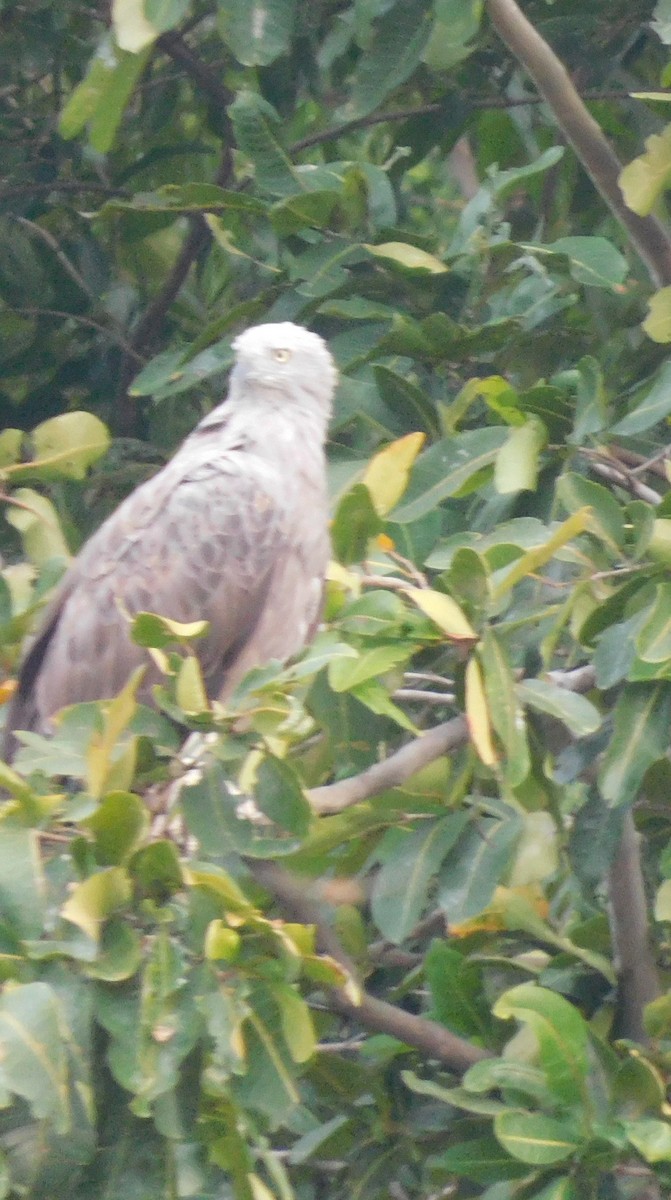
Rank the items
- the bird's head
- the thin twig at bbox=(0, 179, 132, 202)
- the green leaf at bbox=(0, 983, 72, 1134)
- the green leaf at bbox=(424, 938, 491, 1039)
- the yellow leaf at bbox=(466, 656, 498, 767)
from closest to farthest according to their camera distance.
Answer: the green leaf at bbox=(0, 983, 72, 1134), the yellow leaf at bbox=(466, 656, 498, 767), the green leaf at bbox=(424, 938, 491, 1039), the bird's head, the thin twig at bbox=(0, 179, 132, 202)

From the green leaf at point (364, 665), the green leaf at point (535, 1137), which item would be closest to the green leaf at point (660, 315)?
the green leaf at point (364, 665)

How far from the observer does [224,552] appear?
375cm

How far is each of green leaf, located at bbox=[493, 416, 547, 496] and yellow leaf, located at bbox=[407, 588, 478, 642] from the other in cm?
32

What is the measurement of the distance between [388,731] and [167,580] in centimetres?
84

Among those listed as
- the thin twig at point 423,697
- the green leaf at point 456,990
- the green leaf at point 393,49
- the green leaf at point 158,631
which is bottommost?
the green leaf at point 456,990

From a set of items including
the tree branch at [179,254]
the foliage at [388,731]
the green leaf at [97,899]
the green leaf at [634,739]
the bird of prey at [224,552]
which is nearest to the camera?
the green leaf at [97,899]

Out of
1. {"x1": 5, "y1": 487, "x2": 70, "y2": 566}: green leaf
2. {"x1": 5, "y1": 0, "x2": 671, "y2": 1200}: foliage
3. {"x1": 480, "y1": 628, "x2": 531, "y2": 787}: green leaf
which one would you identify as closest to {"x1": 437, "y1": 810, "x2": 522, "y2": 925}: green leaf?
{"x1": 5, "y1": 0, "x2": 671, "y2": 1200}: foliage

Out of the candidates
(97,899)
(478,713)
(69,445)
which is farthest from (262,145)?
(97,899)

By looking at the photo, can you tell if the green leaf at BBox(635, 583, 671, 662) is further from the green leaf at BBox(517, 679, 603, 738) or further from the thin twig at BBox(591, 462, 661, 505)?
the thin twig at BBox(591, 462, 661, 505)

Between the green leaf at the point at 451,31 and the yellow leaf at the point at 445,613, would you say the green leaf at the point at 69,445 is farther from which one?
the green leaf at the point at 451,31

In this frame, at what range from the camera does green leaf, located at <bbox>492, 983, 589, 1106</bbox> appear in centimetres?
274

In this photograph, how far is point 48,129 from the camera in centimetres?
516

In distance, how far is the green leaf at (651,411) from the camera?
3.24 m

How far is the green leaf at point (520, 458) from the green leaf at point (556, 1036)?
0.89 meters
